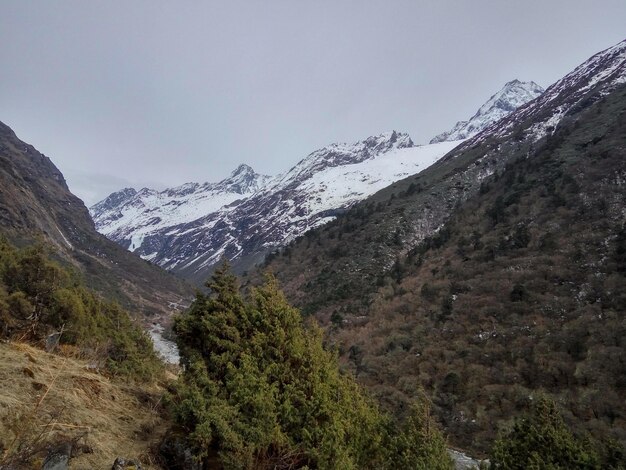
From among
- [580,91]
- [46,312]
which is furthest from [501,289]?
[580,91]

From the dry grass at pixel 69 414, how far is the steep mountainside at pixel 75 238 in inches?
3004

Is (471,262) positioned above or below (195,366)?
below

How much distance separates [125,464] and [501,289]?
1404 inches

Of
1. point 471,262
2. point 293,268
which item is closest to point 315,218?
point 293,268

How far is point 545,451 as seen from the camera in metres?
9.38

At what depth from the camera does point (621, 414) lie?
20.6 meters

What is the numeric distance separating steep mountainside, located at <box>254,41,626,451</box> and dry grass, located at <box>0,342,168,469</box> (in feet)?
12.6

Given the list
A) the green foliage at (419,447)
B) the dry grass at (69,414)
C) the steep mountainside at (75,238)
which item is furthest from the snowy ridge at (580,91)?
the steep mountainside at (75,238)

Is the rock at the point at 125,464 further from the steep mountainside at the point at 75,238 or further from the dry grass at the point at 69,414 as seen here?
the steep mountainside at the point at 75,238

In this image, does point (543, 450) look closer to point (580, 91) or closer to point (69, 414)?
point (69, 414)

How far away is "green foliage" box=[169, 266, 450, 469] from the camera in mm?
5973

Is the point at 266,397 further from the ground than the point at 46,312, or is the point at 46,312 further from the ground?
the point at 46,312

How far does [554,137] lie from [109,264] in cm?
11943

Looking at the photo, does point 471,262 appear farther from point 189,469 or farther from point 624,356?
point 189,469
